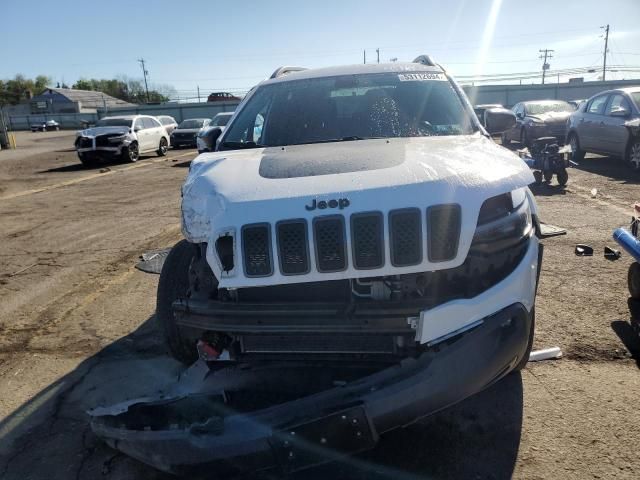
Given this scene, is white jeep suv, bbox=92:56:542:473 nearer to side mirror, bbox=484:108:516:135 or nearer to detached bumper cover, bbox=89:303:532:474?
detached bumper cover, bbox=89:303:532:474

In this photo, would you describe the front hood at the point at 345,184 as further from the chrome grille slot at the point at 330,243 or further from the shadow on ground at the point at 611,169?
the shadow on ground at the point at 611,169

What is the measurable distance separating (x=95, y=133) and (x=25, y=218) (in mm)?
10387

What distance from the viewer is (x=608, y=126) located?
11.6 metres

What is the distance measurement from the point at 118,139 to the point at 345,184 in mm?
18139

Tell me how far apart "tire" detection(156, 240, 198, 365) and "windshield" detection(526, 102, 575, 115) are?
1645cm

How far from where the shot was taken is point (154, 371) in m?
3.55

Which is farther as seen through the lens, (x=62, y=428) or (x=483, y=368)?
(x=62, y=428)

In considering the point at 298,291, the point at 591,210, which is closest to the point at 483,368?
the point at 298,291

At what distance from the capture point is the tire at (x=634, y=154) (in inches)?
420

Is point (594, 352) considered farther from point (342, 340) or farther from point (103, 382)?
point (103, 382)

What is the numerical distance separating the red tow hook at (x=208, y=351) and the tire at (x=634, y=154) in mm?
10974

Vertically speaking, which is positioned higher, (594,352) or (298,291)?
(298,291)

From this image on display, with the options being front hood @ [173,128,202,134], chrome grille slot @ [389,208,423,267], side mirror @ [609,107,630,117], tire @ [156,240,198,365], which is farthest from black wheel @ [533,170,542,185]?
front hood @ [173,128,202,134]

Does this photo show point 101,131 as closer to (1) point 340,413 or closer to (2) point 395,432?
(2) point 395,432
